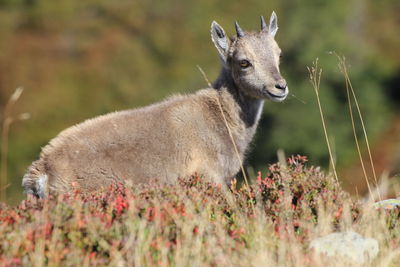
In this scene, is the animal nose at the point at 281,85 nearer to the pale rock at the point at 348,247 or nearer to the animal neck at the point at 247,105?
the animal neck at the point at 247,105

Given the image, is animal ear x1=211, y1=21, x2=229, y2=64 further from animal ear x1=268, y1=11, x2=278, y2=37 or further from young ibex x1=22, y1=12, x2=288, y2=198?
animal ear x1=268, y1=11, x2=278, y2=37

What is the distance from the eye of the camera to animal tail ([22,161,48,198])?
32.4ft

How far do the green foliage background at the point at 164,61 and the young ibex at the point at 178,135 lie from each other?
127 ft

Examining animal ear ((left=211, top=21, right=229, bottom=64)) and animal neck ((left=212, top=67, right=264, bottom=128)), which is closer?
animal neck ((left=212, top=67, right=264, bottom=128))

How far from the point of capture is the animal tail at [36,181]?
32.4 ft

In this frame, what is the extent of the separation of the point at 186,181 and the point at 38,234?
2.66 meters

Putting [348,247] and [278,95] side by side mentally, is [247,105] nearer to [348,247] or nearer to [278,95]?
[278,95]

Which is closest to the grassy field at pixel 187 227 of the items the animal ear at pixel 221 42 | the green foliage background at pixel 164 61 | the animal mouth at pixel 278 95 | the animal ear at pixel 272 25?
the animal mouth at pixel 278 95

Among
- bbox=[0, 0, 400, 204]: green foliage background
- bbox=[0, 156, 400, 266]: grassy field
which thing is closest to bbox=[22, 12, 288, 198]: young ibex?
bbox=[0, 156, 400, 266]: grassy field

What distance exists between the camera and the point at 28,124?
208 ft

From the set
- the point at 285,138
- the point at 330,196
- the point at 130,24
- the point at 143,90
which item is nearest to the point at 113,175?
the point at 330,196

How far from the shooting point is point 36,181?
9.95m

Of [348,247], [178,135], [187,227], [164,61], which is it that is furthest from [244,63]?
[164,61]

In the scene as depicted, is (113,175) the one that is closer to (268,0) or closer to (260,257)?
(260,257)
